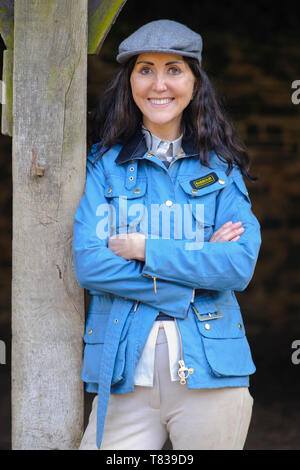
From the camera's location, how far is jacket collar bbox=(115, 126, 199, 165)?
2.52m

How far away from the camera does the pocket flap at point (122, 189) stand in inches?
96.9

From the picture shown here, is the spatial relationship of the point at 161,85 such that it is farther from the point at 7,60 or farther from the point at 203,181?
the point at 7,60

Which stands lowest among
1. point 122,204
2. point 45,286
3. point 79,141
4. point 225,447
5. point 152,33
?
point 225,447

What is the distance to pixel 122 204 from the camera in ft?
8.03

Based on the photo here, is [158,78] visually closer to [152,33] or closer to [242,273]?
[152,33]

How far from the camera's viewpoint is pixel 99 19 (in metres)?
2.64

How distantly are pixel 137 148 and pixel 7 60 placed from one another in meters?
0.58

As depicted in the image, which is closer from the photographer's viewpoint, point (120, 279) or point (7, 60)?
point (120, 279)

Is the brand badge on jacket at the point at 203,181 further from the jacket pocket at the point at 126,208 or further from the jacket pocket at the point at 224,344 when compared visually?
the jacket pocket at the point at 224,344

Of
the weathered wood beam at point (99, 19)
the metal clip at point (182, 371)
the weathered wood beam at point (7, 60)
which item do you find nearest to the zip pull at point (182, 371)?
the metal clip at point (182, 371)

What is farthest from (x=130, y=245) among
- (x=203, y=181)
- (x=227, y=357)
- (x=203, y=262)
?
(x=227, y=357)

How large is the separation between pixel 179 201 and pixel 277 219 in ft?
15.9

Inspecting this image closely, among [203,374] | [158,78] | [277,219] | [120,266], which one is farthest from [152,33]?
[277,219]

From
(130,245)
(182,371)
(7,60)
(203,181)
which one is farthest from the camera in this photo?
(7,60)
